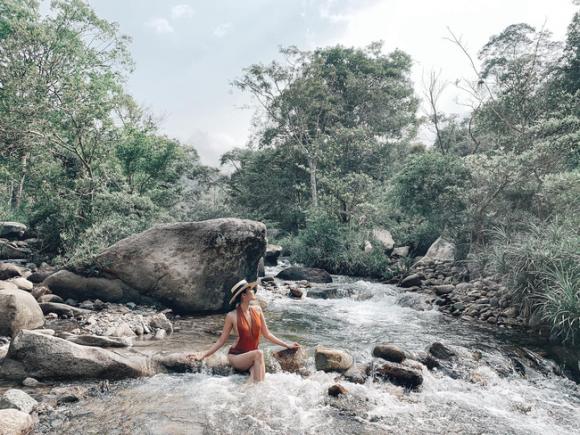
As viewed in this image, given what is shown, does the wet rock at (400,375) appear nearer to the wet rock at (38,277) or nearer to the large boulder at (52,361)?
the large boulder at (52,361)

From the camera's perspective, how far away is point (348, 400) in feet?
15.7

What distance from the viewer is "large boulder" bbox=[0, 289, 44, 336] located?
629 centimetres

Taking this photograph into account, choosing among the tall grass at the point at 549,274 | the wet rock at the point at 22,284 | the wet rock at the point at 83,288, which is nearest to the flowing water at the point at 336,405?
the tall grass at the point at 549,274

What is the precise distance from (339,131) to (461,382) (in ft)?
73.8

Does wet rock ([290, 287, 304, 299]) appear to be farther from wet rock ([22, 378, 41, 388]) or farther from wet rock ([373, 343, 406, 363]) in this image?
wet rock ([22, 378, 41, 388])

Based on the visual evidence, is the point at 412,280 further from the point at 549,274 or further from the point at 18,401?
the point at 18,401

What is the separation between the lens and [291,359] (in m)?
5.64

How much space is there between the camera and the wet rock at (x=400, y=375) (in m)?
5.38

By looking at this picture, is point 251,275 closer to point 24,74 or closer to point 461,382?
point 461,382

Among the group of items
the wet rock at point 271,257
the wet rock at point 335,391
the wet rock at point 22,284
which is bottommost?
the wet rock at point 335,391

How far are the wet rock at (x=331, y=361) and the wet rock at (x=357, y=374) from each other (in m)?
0.09

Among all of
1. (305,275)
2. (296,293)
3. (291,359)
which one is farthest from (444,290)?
(291,359)

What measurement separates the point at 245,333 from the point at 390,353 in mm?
2568

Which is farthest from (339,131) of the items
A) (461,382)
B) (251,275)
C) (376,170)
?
(461,382)
